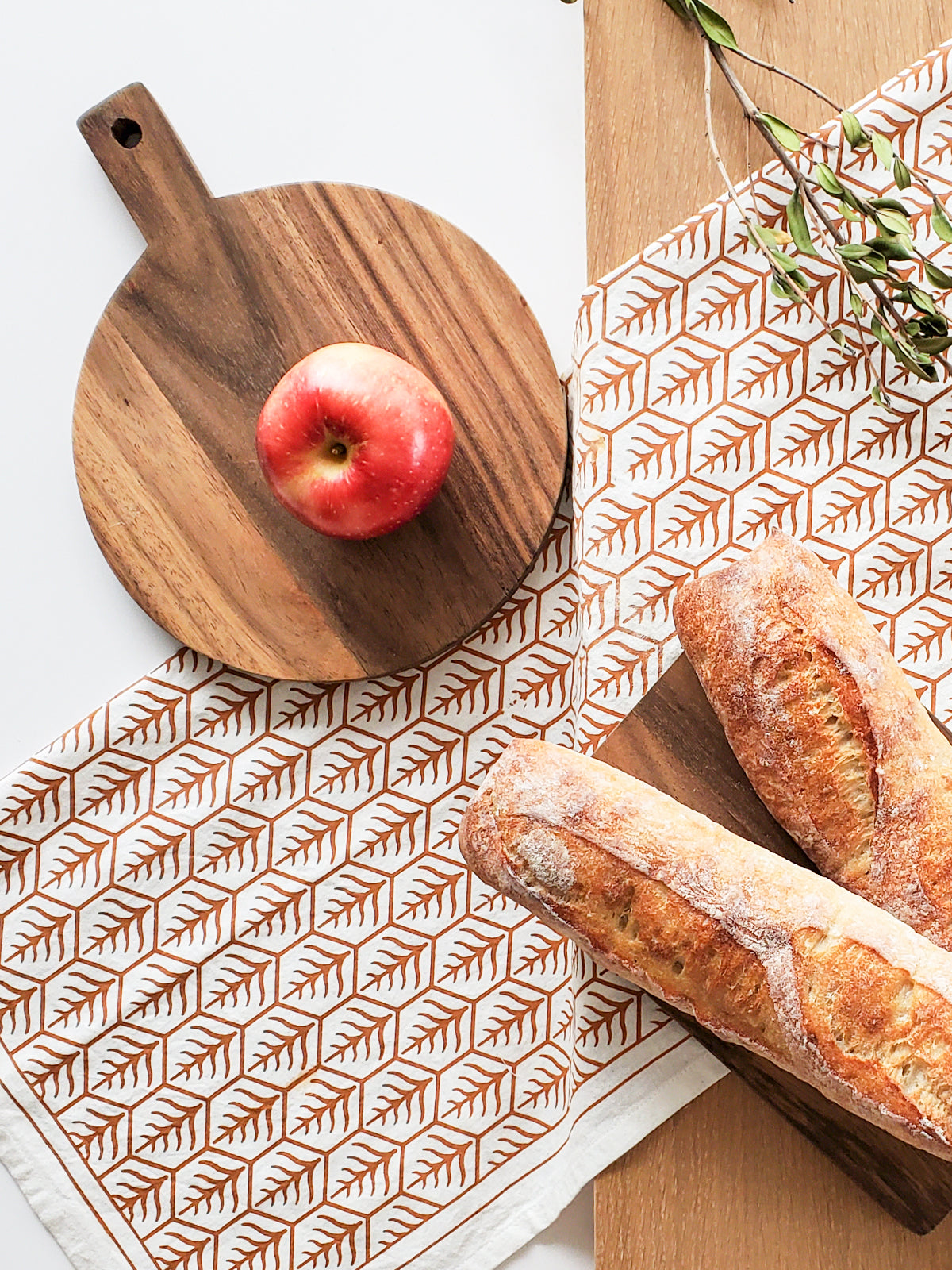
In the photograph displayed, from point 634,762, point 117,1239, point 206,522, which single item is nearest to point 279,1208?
point 117,1239

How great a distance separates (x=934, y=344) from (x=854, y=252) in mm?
108

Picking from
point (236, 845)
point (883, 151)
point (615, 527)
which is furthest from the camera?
point (236, 845)

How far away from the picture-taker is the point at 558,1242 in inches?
46.3

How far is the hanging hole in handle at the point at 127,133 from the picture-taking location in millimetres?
1176

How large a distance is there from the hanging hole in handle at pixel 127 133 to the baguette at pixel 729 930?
781mm

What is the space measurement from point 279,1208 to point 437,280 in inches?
39.5

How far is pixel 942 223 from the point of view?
1014 millimetres

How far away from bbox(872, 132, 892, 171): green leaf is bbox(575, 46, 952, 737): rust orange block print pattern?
50 mm

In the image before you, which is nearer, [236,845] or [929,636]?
[929,636]

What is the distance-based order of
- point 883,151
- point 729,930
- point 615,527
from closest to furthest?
point 729,930, point 883,151, point 615,527

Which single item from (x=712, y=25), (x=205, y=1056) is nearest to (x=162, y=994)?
(x=205, y=1056)

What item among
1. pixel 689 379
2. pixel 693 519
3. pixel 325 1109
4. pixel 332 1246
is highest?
pixel 689 379

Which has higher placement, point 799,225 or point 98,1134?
point 799,225

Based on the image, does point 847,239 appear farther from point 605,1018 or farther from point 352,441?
point 605,1018
